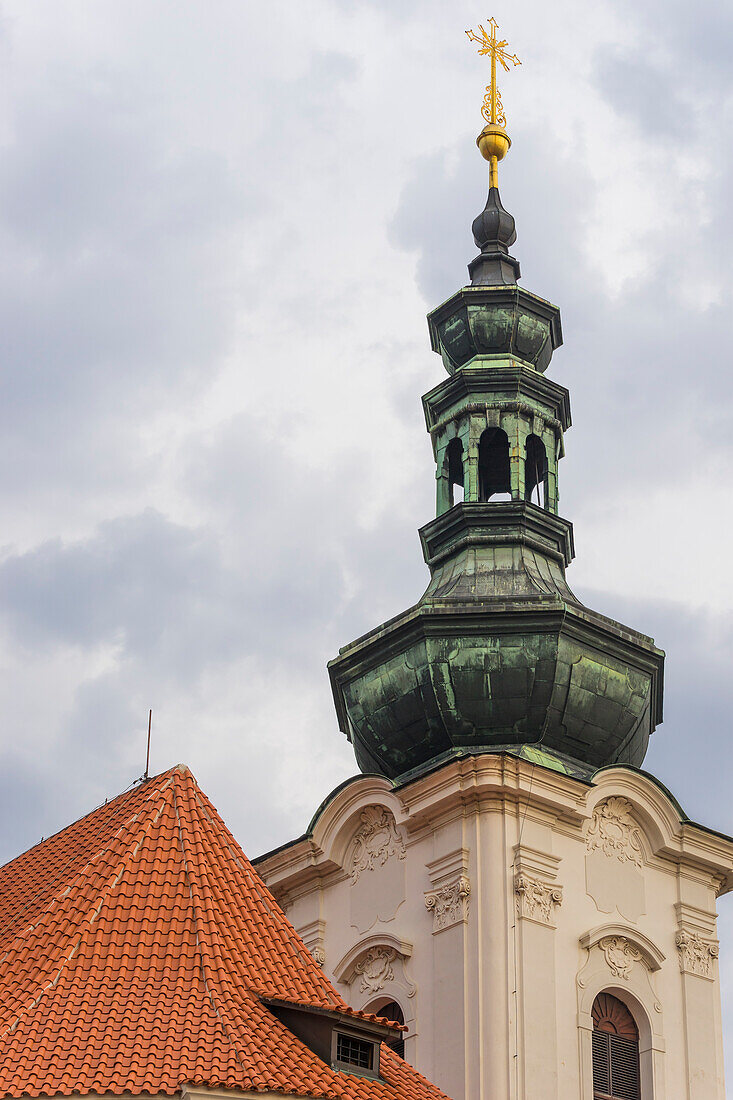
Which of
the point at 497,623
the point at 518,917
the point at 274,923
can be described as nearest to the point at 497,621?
the point at 497,623

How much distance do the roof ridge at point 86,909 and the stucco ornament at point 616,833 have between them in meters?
6.46

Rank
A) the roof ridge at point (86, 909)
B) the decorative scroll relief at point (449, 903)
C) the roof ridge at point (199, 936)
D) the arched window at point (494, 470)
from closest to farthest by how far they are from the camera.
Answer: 1. the roof ridge at point (199, 936)
2. the roof ridge at point (86, 909)
3. the decorative scroll relief at point (449, 903)
4. the arched window at point (494, 470)

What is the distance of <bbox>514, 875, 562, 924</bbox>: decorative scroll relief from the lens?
2345cm

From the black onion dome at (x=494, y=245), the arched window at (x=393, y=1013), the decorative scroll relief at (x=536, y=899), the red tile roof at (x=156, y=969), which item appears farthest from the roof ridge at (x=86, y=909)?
the black onion dome at (x=494, y=245)

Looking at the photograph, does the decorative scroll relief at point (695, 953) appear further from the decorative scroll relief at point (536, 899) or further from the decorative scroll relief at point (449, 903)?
the decorative scroll relief at point (449, 903)

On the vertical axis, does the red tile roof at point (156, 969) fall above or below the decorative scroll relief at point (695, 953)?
below

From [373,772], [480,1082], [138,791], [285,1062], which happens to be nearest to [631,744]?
[373,772]

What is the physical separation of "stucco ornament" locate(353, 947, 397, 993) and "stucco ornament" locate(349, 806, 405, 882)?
937 mm

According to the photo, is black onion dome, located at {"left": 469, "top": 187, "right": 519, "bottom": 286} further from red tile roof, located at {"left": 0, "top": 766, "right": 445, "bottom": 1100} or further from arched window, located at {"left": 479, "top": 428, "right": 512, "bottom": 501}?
red tile roof, located at {"left": 0, "top": 766, "right": 445, "bottom": 1100}

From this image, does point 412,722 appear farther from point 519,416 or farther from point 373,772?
point 519,416

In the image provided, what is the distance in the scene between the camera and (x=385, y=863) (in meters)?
24.9

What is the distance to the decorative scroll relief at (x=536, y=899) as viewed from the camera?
76.9ft

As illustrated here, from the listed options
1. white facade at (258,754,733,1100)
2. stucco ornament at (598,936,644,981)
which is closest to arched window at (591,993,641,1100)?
A: white facade at (258,754,733,1100)

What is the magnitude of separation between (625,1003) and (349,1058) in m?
Answer: 6.84
